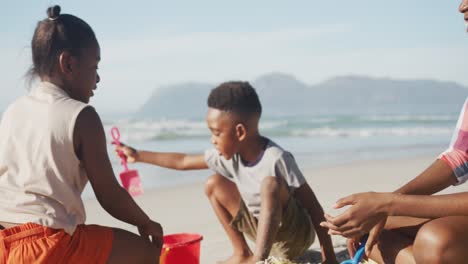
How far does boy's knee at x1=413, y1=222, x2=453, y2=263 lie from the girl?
100 cm

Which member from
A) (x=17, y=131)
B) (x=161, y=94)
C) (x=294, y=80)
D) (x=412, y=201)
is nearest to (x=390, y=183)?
(x=412, y=201)

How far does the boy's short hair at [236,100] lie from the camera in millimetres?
3102

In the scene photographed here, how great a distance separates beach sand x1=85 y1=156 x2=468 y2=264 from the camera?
3802 mm

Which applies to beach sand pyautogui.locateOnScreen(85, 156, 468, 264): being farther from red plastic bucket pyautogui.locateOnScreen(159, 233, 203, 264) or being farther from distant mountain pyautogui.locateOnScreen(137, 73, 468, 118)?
distant mountain pyautogui.locateOnScreen(137, 73, 468, 118)

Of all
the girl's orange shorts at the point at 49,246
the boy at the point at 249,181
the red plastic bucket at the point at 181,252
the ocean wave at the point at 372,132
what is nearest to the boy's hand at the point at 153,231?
the girl's orange shorts at the point at 49,246

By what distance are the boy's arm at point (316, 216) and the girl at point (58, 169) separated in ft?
3.36

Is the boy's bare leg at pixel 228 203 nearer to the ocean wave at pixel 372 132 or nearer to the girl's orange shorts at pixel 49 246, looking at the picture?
the girl's orange shorts at pixel 49 246

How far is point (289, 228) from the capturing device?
9.91 feet

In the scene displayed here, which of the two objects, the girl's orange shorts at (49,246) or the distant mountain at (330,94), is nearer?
the girl's orange shorts at (49,246)

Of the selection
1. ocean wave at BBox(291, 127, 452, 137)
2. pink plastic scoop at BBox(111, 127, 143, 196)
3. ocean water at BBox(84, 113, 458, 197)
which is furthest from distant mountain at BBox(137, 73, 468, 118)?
pink plastic scoop at BBox(111, 127, 143, 196)

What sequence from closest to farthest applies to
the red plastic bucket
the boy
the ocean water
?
the red plastic bucket, the boy, the ocean water

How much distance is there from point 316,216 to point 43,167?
1513 millimetres

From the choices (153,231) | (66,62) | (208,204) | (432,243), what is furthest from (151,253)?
(208,204)

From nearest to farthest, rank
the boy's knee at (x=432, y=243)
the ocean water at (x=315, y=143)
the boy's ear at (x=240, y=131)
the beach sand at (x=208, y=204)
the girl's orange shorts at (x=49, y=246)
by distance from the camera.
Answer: the boy's knee at (x=432, y=243), the girl's orange shorts at (x=49, y=246), the boy's ear at (x=240, y=131), the beach sand at (x=208, y=204), the ocean water at (x=315, y=143)
